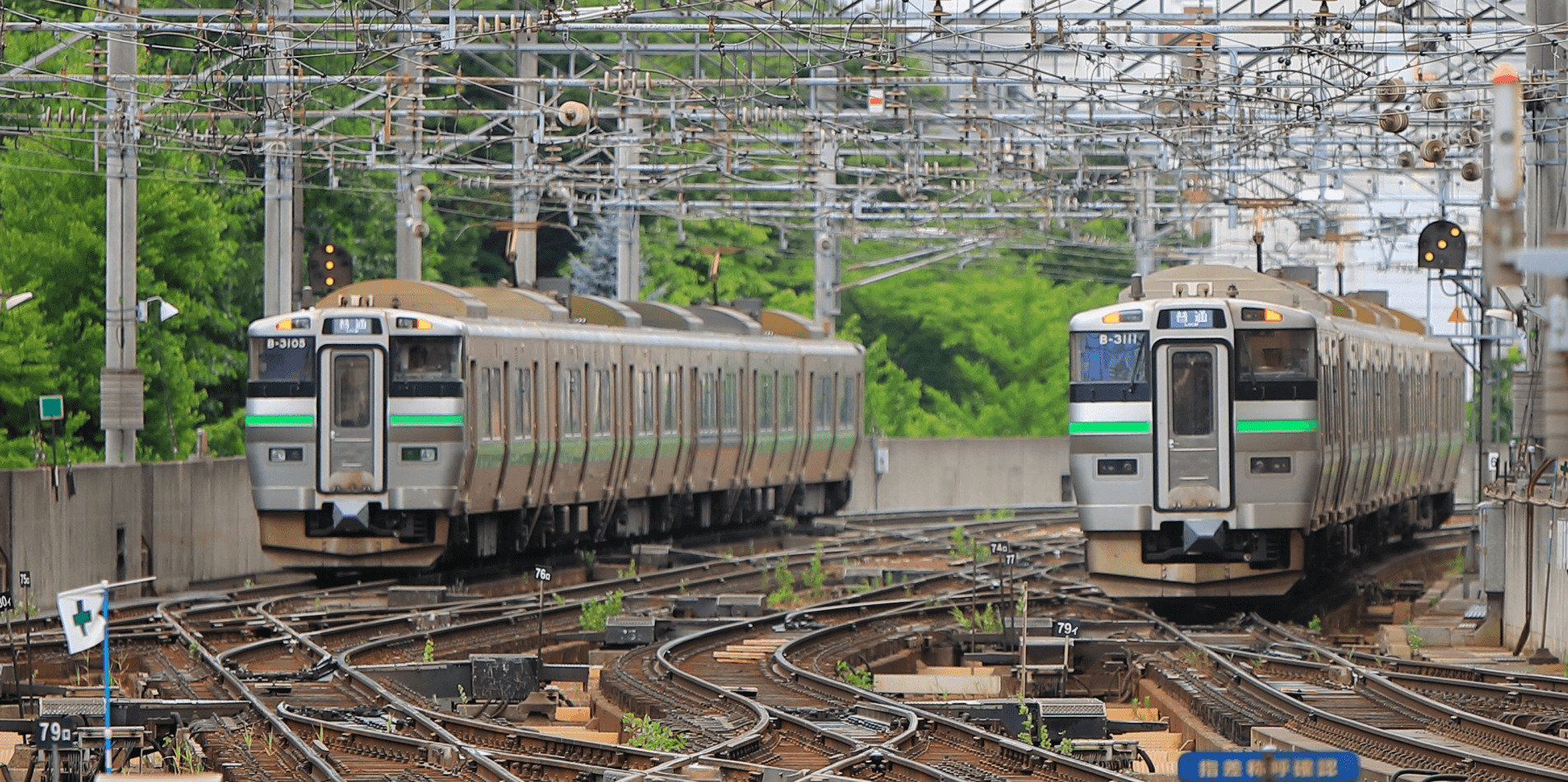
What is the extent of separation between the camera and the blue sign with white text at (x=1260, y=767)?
6.70 metres

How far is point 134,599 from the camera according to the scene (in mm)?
23875

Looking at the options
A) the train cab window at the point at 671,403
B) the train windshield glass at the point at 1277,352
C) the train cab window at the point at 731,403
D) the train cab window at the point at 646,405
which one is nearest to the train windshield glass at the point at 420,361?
the train cab window at the point at 646,405

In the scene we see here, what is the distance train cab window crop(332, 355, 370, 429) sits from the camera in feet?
77.8

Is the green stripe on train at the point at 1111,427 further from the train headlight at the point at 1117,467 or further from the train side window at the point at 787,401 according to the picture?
the train side window at the point at 787,401

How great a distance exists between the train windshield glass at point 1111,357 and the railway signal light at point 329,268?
1044 cm

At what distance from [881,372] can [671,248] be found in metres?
6.43

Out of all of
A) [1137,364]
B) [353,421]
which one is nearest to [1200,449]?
[1137,364]

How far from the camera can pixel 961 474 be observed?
48.8 metres

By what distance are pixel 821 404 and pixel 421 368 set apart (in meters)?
15.4

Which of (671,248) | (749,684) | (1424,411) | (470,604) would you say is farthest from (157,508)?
(671,248)

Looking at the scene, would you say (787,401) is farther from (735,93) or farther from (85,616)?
(85,616)

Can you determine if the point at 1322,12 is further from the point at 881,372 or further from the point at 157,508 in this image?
the point at 881,372

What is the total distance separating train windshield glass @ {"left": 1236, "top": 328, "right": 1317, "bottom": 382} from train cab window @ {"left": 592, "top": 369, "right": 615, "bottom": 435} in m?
10.1

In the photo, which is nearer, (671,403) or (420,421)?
(420,421)
